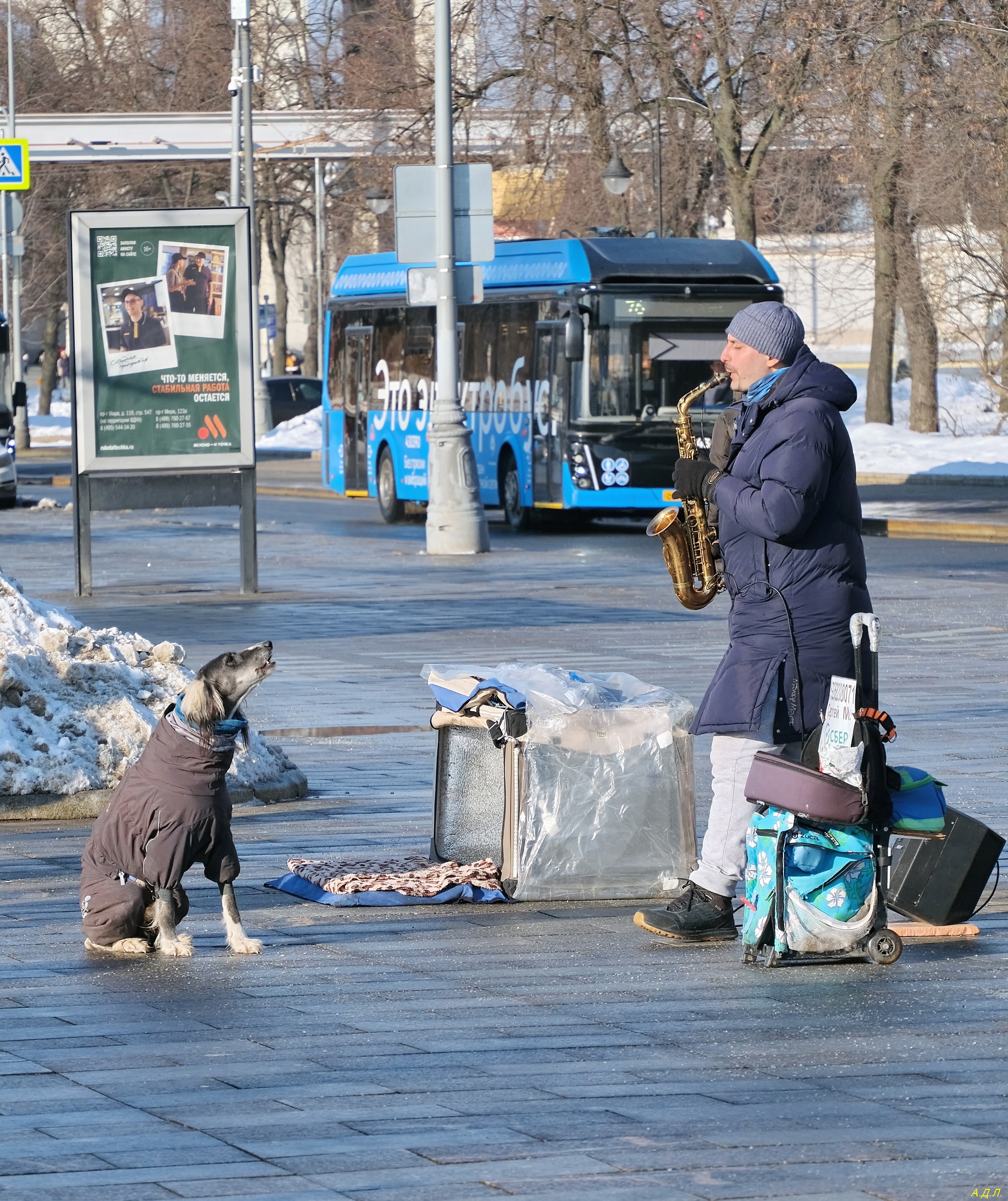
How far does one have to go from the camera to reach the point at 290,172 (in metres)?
56.5

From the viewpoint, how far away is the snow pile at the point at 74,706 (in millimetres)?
8258

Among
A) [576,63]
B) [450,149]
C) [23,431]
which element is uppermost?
[576,63]

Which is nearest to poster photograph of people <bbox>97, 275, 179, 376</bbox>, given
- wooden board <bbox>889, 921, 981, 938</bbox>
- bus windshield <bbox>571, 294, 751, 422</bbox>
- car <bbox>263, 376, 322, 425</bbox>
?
bus windshield <bbox>571, 294, 751, 422</bbox>

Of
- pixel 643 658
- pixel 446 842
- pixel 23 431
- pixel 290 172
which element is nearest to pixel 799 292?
pixel 290 172

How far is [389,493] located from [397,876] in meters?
22.0

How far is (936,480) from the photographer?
31844mm

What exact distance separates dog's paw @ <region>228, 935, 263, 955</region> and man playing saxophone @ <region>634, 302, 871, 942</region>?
111 cm

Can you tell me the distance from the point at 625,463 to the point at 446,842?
59.8 feet

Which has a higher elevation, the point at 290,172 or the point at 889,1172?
the point at 290,172

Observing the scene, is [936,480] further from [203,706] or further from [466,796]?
[203,706]

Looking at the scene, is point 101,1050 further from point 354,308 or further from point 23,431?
point 23,431

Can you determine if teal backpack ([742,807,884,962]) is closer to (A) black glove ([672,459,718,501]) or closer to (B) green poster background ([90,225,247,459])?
(A) black glove ([672,459,718,501])

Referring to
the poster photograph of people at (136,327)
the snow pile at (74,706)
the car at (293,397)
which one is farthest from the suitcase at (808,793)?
the car at (293,397)

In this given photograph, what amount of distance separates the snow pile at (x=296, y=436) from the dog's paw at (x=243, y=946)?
135 feet
